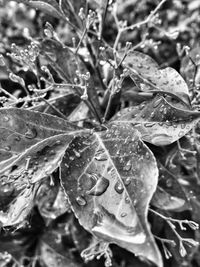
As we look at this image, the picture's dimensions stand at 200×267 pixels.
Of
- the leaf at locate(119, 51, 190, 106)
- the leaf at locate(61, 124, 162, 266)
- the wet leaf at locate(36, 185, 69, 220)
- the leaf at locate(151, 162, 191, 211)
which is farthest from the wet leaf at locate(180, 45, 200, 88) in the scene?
the wet leaf at locate(36, 185, 69, 220)

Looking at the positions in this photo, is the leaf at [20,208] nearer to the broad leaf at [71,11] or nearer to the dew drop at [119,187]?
the dew drop at [119,187]

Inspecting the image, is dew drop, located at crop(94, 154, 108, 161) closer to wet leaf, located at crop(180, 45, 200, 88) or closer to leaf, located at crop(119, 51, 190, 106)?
leaf, located at crop(119, 51, 190, 106)

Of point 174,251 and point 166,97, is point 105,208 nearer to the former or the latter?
point 166,97

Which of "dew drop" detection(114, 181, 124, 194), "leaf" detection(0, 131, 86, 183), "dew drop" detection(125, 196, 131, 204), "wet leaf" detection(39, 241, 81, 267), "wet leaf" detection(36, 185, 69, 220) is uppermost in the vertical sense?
"leaf" detection(0, 131, 86, 183)

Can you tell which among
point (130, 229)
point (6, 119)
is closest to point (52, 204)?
point (6, 119)

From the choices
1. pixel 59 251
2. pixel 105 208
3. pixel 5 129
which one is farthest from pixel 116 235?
pixel 59 251

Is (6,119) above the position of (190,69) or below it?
above

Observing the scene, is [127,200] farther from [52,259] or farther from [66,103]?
[52,259]

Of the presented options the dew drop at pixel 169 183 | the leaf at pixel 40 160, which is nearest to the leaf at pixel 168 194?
the dew drop at pixel 169 183
